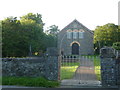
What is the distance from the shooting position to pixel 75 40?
40438 millimetres

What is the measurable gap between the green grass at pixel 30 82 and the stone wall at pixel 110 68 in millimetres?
2563

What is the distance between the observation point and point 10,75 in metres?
11.0

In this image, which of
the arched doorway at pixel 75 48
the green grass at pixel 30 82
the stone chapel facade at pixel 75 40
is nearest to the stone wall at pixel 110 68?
the green grass at pixel 30 82

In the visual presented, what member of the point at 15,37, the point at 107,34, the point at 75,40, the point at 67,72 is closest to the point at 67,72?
the point at 67,72

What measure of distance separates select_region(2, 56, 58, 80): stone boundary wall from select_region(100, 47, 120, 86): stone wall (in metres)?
2.57

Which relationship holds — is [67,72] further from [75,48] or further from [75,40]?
[75,48]

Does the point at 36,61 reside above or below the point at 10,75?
above

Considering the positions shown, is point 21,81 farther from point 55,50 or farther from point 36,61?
point 55,50

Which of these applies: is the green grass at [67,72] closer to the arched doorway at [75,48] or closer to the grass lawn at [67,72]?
the grass lawn at [67,72]

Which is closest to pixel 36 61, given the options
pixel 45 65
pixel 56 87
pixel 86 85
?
pixel 45 65

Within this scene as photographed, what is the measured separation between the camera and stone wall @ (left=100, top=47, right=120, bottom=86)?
9.65 metres

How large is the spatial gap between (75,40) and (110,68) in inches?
1215

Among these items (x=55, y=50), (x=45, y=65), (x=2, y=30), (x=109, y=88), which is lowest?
(x=109, y=88)

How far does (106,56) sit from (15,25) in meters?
18.6
